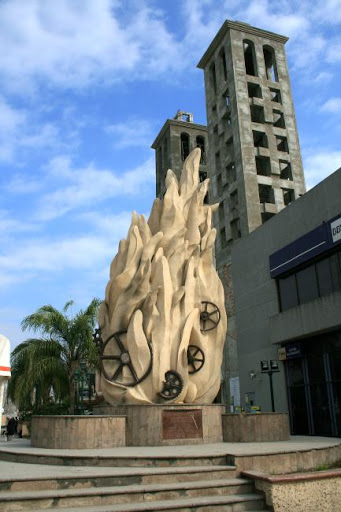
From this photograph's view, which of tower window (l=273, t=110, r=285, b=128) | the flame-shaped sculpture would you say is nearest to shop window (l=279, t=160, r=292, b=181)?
tower window (l=273, t=110, r=285, b=128)

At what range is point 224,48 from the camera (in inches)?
1719

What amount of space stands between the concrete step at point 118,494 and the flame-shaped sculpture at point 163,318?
17.7 ft

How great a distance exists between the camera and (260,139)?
4131 centimetres

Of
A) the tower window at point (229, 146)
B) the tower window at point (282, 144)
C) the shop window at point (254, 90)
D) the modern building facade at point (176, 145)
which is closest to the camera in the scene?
the tower window at point (282, 144)

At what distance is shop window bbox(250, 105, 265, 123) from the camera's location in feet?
134

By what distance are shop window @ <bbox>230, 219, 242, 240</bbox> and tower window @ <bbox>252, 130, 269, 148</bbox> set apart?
23.3 feet

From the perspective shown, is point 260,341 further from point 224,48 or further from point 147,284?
point 224,48

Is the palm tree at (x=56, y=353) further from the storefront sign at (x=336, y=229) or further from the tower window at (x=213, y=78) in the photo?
the tower window at (x=213, y=78)

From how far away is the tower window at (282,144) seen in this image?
41.2m

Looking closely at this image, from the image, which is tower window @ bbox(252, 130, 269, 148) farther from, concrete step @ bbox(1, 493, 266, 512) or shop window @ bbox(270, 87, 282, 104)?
concrete step @ bbox(1, 493, 266, 512)

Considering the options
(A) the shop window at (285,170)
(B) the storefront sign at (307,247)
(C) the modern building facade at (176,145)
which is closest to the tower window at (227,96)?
(A) the shop window at (285,170)

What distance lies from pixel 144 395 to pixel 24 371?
13051 millimetres

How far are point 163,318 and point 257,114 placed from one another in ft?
105

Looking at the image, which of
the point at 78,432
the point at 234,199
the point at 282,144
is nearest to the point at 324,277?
the point at 78,432
